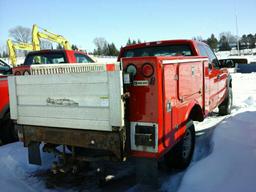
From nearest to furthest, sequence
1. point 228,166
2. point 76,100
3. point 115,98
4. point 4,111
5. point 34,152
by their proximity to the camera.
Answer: point 115,98 < point 76,100 < point 228,166 < point 34,152 < point 4,111

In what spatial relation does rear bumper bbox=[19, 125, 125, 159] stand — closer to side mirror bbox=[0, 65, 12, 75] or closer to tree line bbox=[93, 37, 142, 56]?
side mirror bbox=[0, 65, 12, 75]

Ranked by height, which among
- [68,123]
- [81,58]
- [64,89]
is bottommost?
[68,123]

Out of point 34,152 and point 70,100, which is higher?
point 70,100

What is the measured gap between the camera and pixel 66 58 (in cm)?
744

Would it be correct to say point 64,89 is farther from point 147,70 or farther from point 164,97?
point 164,97

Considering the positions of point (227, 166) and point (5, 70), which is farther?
point (5, 70)

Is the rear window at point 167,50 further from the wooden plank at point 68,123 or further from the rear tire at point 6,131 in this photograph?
the rear tire at point 6,131

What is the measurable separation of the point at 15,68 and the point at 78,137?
134 inches

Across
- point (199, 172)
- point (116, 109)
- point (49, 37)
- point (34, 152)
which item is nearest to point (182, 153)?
point (199, 172)

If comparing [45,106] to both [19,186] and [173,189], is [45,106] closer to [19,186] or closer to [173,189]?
[19,186]

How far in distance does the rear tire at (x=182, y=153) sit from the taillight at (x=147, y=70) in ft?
4.60

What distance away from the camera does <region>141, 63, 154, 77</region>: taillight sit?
303 cm

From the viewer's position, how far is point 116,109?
304 cm

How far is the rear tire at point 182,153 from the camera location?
399cm
